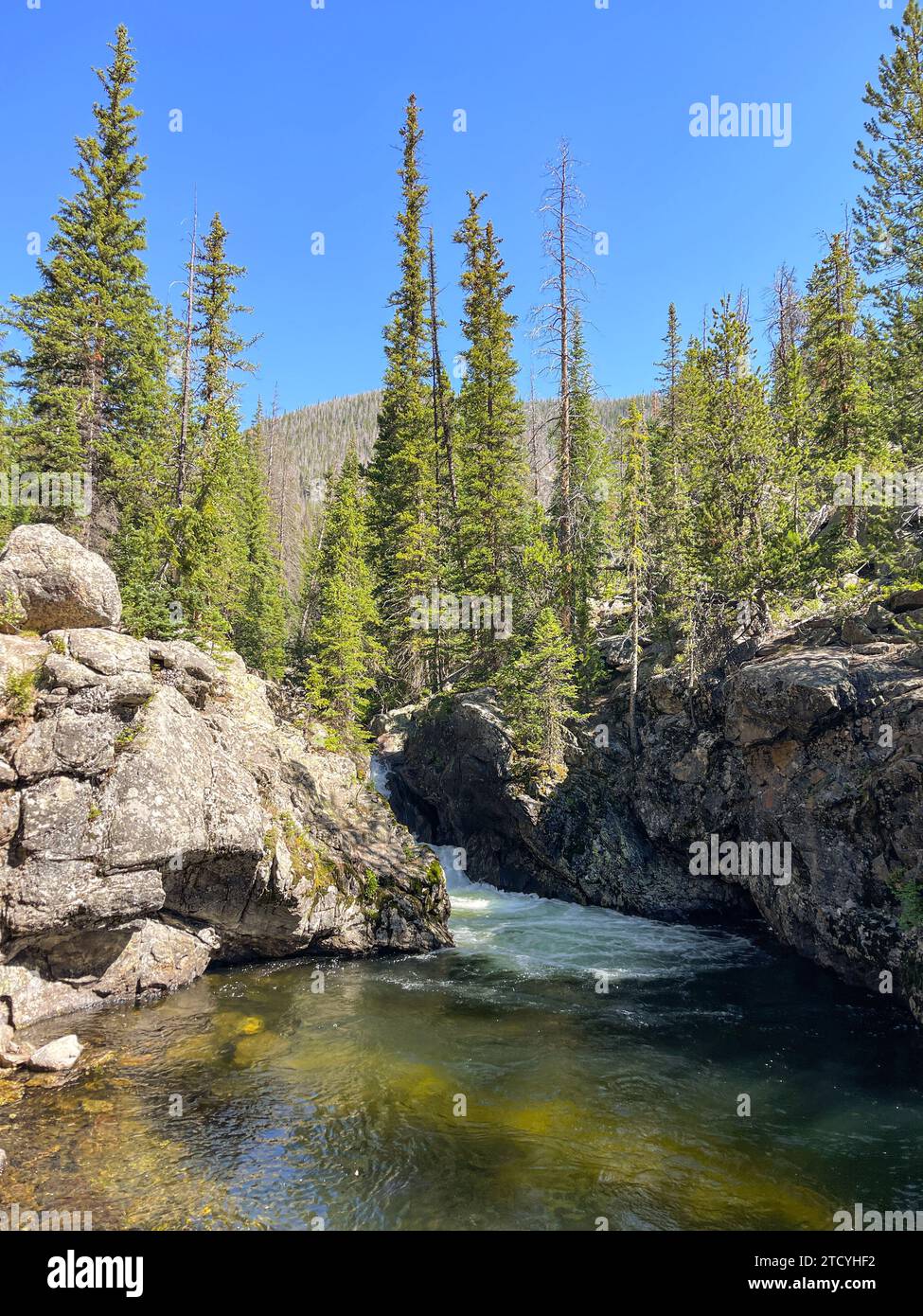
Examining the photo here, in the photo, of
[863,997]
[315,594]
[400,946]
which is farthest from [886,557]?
[315,594]

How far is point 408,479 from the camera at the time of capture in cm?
3709

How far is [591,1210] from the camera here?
899 centimetres

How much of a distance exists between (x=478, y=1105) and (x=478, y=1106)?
3cm

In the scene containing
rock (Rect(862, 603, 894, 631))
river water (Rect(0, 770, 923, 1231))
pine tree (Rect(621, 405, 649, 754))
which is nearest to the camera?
river water (Rect(0, 770, 923, 1231))

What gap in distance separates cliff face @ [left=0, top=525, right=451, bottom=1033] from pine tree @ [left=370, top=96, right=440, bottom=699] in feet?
44.8

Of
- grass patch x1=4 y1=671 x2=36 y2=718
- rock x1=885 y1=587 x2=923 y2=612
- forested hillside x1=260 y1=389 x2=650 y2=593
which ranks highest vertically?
forested hillside x1=260 y1=389 x2=650 y2=593

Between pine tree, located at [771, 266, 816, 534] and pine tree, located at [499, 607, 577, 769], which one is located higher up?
pine tree, located at [771, 266, 816, 534]

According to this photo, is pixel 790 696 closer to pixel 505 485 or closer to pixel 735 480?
pixel 735 480

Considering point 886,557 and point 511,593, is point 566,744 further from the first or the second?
point 886,557

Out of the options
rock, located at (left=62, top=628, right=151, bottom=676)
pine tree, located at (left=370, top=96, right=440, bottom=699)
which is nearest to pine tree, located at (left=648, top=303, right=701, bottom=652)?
pine tree, located at (left=370, top=96, right=440, bottom=699)

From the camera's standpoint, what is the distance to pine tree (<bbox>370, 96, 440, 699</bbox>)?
1305 inches

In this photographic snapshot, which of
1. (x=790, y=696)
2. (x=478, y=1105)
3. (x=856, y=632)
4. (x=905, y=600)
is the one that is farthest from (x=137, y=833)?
(x=905, y=600)

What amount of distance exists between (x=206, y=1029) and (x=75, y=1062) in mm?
2476

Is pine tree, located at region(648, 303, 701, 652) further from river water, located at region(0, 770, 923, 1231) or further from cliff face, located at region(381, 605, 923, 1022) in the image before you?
river water, located at region(0, 770, 923, 1231)
